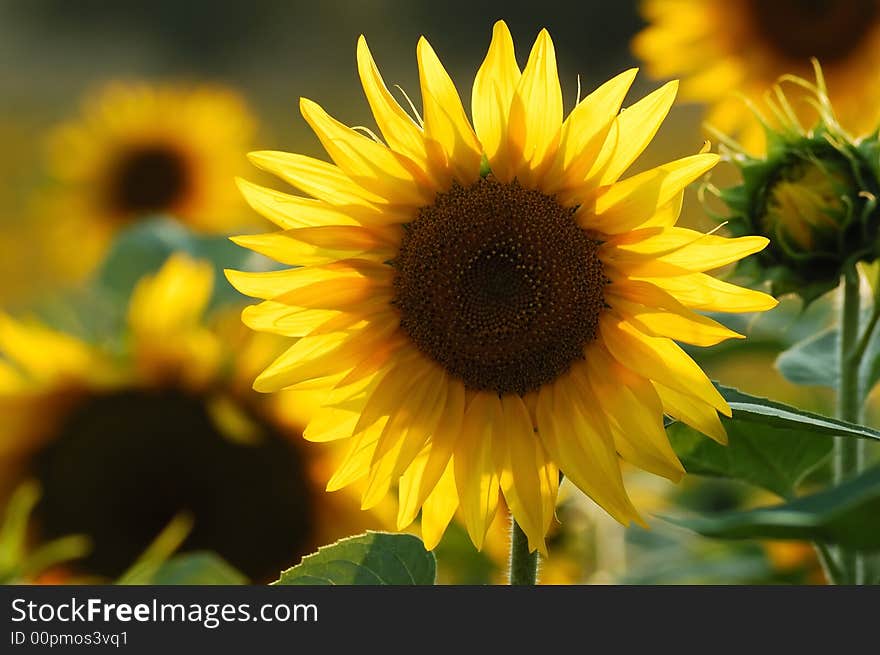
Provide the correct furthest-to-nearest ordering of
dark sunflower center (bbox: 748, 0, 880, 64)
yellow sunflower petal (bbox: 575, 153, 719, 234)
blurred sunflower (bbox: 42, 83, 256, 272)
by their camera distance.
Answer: blurred sunflower (bbox: 42, 83, 256, 272) → dark sunflower center (bbox: 748, 0, 880, 64) → yellow sunflower petal (bbox: 575, 153, 719, 234)

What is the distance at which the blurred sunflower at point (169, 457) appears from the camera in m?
1.55

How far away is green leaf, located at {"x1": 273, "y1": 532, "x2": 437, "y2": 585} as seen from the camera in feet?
3.04

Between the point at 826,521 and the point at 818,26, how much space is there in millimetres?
2079

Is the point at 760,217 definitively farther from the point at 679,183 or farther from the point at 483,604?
the point at 483,604

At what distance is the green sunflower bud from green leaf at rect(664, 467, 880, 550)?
0.34m

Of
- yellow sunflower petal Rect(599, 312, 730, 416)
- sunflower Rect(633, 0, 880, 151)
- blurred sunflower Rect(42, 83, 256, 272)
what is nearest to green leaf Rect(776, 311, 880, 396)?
yellow sunflower petal Rect(599, 312, 730, 416)

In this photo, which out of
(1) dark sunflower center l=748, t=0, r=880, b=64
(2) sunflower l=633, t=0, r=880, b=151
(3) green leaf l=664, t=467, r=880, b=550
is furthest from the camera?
(1) dark sunflower center l=748, t=0, r=880, b=64

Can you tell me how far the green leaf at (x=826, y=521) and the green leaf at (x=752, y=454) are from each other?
0.23 metres

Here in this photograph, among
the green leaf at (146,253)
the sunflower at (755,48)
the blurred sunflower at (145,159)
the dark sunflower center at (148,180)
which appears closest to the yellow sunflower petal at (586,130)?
the green leaf at (146,253)

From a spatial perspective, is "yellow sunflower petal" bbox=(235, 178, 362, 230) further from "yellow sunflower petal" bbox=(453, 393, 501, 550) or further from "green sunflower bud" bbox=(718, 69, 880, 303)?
"green sunflower bud" bbox=(718, 69, 880, 303)

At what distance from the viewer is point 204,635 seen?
90cm

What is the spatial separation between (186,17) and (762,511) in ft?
37.5

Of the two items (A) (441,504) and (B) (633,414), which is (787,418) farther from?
(A) (441,504)

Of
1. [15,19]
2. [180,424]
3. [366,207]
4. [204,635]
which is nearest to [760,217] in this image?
[366,207]
